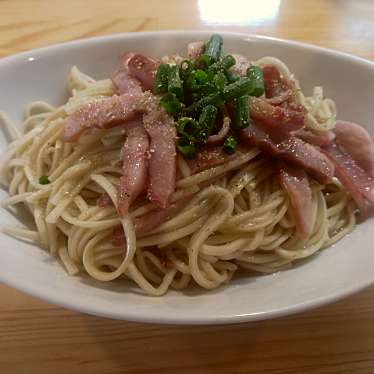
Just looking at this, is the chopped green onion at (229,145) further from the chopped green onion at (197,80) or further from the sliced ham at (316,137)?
the sliced ham at (316,137)

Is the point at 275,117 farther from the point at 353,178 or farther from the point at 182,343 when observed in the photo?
the point at 182,343

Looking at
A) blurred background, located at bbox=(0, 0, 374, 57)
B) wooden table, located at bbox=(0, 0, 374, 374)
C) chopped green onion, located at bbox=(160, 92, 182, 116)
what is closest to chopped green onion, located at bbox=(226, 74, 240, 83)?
chopped green onion, located at bbox=(160, 92, 182, 116)

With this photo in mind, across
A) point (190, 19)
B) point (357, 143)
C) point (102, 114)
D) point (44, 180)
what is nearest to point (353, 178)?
point (357, 143)

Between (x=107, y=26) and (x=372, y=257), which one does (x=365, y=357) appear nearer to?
(x=372, y=257)

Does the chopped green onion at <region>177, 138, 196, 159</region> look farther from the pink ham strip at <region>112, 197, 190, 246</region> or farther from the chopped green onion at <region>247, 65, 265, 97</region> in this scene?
the chopped green onion at <region>247, 65, 265, 97</region>

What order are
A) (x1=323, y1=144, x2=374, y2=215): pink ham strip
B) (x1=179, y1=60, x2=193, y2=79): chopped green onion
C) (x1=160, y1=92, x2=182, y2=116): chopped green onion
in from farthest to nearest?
(x1=323, y1=144, x2=374, y2=215): pink ham strip
(x1=179, y1=60, x2=193, y2=79): chopped green onion
(x1=160, y1=92, x2=182, y2=116): chopped green onion

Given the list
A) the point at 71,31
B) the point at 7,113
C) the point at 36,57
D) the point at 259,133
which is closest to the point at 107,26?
the point at 71,31
